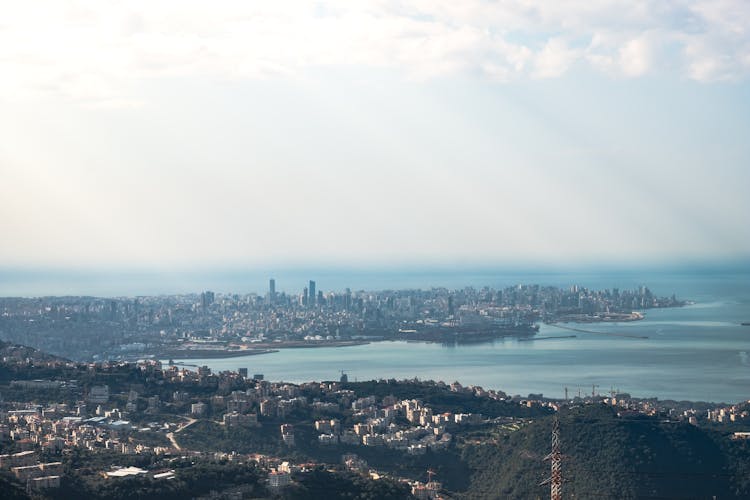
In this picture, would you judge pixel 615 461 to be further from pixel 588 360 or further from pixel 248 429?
pixel 588 360

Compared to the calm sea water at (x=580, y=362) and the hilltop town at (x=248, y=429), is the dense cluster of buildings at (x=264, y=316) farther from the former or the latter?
the hilltop town at (x=248, y=429)

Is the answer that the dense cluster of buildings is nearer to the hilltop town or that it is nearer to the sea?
the sea

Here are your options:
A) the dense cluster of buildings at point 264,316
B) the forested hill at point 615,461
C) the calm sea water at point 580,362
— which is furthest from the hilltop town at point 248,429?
the dense cluster of buildings at point 264,316

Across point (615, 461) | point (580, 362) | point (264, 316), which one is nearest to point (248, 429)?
point (615, 461)

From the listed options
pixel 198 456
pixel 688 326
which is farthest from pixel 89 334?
pixel 198 456

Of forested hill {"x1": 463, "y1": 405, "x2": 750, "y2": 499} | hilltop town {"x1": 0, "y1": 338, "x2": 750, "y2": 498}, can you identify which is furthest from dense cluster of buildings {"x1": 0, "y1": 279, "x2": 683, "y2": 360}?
forested hill {"x1": 463, "y1": 405, "x2": 750, "y2": 499}

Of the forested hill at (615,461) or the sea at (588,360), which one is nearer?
the forested hill at (615,461)

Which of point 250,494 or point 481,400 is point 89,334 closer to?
point 481,400
